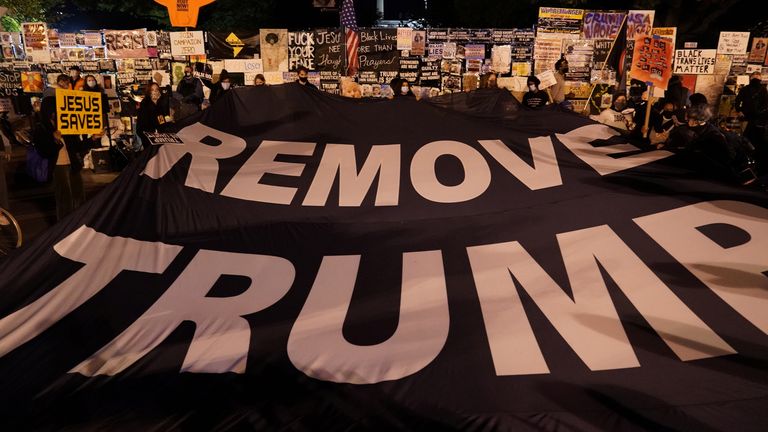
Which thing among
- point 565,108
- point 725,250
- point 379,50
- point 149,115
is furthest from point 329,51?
point 725,250

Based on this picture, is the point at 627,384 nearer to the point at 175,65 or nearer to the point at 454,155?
the point at 454,155

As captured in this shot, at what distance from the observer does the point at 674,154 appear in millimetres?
4516

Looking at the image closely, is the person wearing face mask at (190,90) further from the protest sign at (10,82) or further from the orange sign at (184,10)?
the protest sign at (10,82)

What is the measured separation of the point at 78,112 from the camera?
7398mm

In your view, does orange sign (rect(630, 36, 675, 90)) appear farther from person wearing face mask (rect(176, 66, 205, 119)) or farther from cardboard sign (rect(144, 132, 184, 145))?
person wearing face mask (rect(176, 66, 205, 119))

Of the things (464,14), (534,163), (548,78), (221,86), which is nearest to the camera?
(534,163)

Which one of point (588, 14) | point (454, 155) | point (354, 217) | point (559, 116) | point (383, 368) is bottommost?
point (383, 368)

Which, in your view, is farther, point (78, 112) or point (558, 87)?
point (558, 87)

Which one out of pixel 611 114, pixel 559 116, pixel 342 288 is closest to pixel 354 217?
pixel 342 288

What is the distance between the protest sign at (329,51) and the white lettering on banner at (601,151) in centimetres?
940

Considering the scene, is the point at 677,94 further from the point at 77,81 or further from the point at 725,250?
the point at 77,81

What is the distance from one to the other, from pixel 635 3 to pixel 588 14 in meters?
7.67

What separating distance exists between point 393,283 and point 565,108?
3.44m

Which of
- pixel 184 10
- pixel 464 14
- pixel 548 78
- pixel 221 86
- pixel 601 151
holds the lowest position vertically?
pixel 601 151
